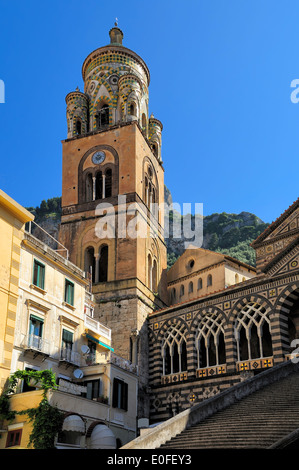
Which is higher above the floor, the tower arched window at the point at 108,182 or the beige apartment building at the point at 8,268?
the tower arched window at the point at 108,182

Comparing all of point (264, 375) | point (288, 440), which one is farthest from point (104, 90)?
point (288, 440)

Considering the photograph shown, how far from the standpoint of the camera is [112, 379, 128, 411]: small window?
2583 centimetres

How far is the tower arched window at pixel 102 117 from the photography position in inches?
1730

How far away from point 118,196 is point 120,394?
16.4m

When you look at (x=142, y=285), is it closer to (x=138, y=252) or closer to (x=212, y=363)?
(x=138, y=252)

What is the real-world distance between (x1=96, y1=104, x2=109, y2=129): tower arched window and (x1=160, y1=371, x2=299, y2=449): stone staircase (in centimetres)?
2814

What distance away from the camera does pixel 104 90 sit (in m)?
44.7

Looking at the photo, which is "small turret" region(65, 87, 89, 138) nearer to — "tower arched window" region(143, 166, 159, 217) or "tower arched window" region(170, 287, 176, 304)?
"tower arched window" region(143, 166, 159, 217)

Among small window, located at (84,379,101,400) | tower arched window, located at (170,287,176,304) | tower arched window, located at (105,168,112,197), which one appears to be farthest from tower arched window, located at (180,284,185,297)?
small window, located at (84,379,101,400)

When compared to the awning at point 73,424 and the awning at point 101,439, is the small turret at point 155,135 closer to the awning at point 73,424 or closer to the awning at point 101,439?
the awning at point 101,439

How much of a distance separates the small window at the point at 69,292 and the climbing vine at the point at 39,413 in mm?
5459

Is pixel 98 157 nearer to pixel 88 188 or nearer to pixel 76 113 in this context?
pixel 88 188

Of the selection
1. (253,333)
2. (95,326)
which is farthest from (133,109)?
(253,333)

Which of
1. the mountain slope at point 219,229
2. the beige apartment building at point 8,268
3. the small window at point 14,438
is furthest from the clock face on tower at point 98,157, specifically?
the mountain slope at point 219,229
